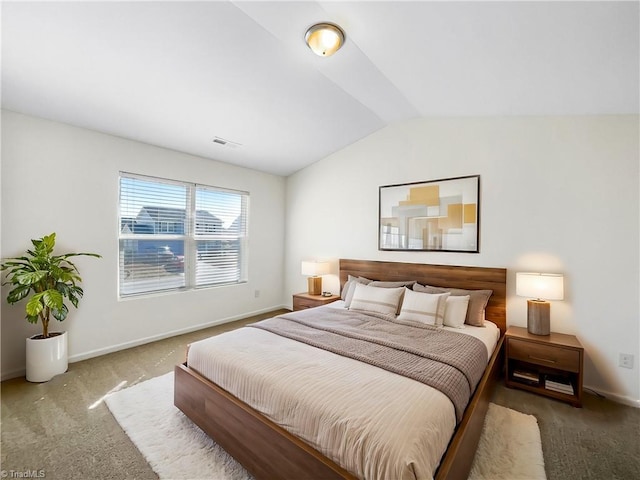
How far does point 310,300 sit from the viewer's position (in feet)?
13.4

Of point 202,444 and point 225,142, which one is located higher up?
point 225,142

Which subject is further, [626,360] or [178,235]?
[178,235]

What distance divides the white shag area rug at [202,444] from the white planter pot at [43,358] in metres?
0.79

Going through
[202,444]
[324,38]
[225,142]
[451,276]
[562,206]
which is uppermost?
[324,38]

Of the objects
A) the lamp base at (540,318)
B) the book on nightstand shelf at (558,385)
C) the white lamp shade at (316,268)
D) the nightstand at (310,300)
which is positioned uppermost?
the white lamp shade at (316,268)

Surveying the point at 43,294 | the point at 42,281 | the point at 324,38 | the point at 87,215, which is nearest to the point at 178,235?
the point at 87,215

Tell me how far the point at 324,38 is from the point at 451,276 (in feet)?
8.77

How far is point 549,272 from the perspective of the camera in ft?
9.37

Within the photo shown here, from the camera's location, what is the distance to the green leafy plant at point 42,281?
2.51 meters

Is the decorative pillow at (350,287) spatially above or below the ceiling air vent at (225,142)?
below

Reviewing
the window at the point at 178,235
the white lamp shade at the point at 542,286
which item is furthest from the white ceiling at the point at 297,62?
the white lamp shade at the point at 542,286

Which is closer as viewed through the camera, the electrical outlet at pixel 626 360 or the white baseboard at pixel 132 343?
the electrical outlet at pixel 626 360

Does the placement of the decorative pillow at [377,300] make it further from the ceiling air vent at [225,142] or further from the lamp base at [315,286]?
the ceiling air vent at [225,142]

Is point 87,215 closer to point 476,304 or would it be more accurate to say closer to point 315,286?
point 315,286
